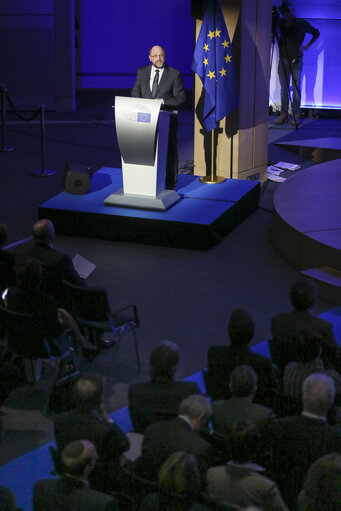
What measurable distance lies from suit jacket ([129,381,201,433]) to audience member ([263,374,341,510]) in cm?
47

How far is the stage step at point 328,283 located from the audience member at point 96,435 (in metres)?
3.01

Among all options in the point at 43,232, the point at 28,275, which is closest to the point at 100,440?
the point at 28,275

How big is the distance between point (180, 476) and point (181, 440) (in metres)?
0.38

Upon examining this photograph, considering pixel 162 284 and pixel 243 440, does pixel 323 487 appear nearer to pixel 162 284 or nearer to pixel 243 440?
pixel 243 440

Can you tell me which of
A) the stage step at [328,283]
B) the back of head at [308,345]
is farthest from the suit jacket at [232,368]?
the stage step at [328,283]

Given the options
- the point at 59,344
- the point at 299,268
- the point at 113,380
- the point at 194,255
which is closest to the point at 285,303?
the point at 299,268

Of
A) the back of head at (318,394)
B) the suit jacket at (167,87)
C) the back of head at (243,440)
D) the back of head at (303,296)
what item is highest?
the suit jacket at (167,87)

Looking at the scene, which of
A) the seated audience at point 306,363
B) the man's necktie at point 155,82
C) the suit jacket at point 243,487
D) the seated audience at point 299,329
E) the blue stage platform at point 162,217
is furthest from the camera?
the man's necktie at point 155,82

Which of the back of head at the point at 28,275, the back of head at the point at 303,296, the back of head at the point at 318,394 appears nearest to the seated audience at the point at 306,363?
the back of head at the point at 303,296

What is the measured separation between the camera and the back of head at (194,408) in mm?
3107

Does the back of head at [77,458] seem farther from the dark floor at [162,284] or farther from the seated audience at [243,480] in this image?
the dark floor at [162,284]

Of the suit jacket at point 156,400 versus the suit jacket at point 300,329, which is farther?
the suit jacket at point 300,329

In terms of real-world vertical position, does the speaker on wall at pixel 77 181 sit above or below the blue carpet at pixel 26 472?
above

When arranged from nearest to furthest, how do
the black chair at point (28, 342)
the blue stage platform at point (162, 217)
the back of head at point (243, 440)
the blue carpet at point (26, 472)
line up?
the back of head at point (243, 440) < the blue carpet at point (26, 472) < the black chair at point (28, 342) < the blue stage platform at point (162, 217)
